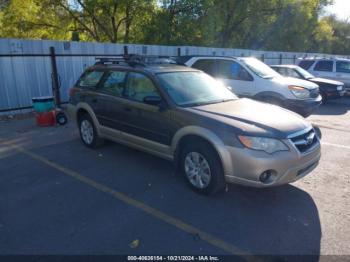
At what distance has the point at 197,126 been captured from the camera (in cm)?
390

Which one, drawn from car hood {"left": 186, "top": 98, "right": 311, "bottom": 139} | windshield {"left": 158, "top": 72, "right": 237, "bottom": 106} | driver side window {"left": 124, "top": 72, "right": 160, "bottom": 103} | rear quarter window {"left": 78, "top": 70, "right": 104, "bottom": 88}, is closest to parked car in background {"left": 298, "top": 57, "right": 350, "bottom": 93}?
windshield {"left": 158, "top": 72, "right": 237, "bottom": 106}

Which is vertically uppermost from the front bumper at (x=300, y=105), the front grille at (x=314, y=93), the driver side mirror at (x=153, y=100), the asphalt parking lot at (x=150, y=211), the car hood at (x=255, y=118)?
the driver side mirror at (x=153, y=100)

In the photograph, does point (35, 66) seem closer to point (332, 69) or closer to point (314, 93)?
point (314, 93)

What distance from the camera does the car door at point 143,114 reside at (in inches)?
172

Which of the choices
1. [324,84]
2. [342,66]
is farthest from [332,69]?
[324,84]

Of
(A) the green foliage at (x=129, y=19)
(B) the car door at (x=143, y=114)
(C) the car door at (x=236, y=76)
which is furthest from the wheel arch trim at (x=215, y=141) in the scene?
(A) the green foliage at (x=129, y=19)

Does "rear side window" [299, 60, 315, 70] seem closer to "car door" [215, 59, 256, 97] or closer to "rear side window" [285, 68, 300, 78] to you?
"rear side window" [285, 68, 300, 78]

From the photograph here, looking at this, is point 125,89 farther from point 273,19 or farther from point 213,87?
point 273,19

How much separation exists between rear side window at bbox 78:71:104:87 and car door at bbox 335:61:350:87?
39.0ft

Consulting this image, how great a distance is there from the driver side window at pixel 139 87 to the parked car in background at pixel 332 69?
38.5ft

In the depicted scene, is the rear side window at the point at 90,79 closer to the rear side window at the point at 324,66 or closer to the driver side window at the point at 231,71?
the driver side window at the point at 231,71

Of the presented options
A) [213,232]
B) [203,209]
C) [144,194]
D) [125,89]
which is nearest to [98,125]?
[125,89]

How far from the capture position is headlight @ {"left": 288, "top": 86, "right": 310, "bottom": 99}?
8023 mm

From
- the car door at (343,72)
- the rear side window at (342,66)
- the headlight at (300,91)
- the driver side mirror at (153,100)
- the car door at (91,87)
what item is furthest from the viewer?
the rear side window at (342,66)
